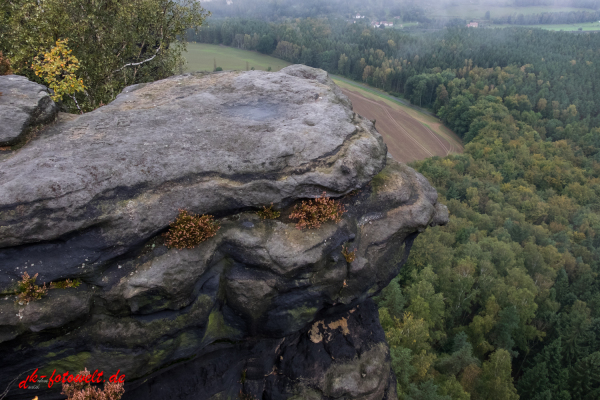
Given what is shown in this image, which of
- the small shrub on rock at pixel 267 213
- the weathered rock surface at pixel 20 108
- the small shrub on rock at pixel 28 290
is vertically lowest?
the small shrub on rock at pixel 28 290

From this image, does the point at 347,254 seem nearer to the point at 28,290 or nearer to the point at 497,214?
the point at 28,290

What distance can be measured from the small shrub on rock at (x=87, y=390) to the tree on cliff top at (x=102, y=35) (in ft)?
53.3

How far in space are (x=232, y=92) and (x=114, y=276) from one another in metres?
12.8

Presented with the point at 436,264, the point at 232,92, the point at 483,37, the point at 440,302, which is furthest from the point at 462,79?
the point at 232,92

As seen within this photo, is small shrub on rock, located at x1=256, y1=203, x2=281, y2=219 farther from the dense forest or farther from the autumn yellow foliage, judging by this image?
the dense forest

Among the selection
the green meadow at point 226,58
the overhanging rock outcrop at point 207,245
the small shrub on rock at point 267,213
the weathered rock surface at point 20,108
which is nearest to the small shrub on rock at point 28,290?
the overhanging rock outcrop at point 207,245

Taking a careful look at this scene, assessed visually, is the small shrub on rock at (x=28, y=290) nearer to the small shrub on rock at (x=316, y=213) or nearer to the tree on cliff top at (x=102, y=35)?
the small shrub on rock at (x=316, y=213)

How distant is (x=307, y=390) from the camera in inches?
752

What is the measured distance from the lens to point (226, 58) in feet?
452

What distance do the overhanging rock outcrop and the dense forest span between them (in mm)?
20367

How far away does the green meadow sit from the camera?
12147 centimetres

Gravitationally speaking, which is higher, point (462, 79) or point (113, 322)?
point (113, 322)

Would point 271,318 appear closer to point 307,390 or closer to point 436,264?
point 307,390

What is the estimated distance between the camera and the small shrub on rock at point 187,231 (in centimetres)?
1379
